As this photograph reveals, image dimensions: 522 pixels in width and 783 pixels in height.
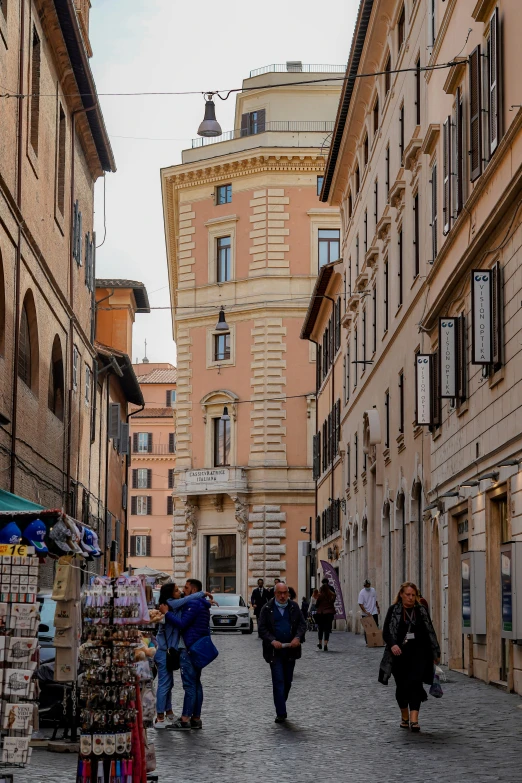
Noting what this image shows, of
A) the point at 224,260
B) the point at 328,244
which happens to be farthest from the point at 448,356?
the point at 224,260

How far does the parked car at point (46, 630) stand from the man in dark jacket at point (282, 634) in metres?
2.54

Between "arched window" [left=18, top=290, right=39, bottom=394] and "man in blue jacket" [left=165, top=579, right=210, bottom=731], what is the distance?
9.97 meters

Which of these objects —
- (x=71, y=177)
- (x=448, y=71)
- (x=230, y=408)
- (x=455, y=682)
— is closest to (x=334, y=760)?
(x=455, y=682)

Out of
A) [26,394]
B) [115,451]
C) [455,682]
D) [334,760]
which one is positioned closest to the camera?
[334,760]

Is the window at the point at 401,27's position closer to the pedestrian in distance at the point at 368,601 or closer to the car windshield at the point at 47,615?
the pedestrian in distance at the point at 368,601

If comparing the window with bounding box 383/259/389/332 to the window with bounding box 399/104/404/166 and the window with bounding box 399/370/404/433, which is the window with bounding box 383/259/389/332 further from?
the window with bounding box 399/104/404/166

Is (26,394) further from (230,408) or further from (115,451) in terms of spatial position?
(230,408)

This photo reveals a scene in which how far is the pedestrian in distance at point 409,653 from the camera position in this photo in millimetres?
14805

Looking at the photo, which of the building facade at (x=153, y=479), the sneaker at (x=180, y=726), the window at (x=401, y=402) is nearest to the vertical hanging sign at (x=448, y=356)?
the window at (x=401, y=402)

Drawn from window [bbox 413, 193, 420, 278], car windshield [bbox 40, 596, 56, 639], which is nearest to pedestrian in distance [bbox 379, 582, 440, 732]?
car windshield [bbox 40, 596, 56, 639]

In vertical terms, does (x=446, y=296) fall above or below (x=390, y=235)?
below

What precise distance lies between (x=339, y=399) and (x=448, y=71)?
24.5 metres

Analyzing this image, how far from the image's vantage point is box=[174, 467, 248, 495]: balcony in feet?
192

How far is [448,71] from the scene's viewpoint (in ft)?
77.9
